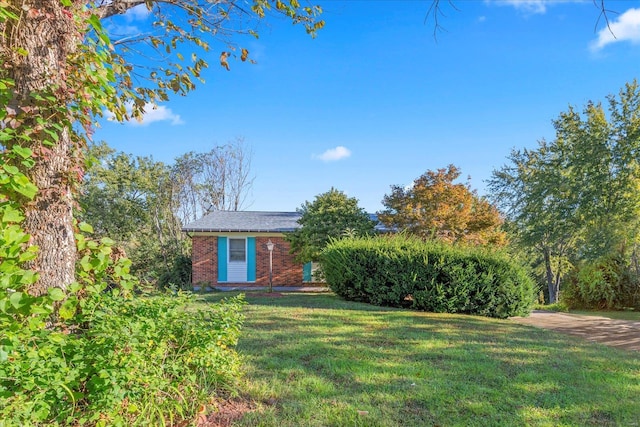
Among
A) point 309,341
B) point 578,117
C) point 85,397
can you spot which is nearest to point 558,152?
point 578,117

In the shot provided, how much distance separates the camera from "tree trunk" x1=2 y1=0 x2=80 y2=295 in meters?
2.65

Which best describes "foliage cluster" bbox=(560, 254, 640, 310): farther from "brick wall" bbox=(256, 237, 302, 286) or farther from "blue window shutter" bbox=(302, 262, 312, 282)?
"brick wall" bbox=(256, 237, 302, 286)

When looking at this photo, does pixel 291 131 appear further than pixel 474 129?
Yes

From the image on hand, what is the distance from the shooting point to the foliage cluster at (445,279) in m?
8.86

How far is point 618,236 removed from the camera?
11.1 metres

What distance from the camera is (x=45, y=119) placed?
265 cm

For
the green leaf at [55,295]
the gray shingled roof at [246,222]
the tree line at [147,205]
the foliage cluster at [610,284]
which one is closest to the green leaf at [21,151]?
Answer: the green leaf at [55,295]

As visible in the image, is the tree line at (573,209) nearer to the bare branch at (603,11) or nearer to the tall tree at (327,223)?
the tall tree at (327,223)

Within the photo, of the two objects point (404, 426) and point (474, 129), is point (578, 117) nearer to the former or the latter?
point (474, 129)

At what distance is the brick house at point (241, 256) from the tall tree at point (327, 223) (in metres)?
1.91

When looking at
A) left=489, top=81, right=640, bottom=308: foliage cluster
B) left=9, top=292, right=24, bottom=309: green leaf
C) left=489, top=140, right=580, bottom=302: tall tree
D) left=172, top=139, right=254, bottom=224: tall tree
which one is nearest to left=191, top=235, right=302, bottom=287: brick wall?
left=172, top=139, right=254, bottom=224: tall tree

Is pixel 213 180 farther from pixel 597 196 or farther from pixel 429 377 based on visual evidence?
pixel 429 377

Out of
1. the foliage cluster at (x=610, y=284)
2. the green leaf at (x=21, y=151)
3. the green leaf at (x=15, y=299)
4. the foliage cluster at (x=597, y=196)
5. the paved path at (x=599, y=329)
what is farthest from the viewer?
the foliage cluster at (x=610, y=284)

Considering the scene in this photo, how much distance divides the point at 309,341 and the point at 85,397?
3.37m
